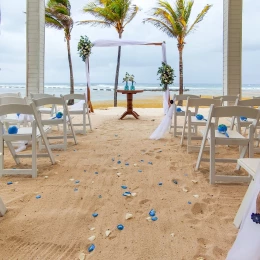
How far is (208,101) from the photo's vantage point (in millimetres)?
4410

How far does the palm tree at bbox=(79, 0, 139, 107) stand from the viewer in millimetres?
13102

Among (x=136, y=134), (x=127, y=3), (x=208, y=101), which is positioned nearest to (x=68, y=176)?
(x=208, y=101)

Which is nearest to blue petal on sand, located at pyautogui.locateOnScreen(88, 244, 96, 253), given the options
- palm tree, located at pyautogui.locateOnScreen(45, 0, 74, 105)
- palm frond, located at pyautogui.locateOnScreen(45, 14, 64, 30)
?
palm tree, located at pyautogui.locateOnScreen(45, 0, 74, 105)

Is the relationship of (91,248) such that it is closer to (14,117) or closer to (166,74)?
(14,117)

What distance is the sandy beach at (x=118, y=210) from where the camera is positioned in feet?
6.33

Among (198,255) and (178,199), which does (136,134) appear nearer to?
(178,199)

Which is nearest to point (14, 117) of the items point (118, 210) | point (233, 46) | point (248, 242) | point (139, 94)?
point (118, 210)

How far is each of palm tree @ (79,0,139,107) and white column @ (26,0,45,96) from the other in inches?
184

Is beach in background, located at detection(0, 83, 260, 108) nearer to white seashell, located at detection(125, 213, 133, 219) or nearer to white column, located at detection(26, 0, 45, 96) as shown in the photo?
white column, located at detection(26, 0, 45, 96)

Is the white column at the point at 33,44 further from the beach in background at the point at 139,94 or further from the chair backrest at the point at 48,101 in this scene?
the beach in background at the point at 139,94

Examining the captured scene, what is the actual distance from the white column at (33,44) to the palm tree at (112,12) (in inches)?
184

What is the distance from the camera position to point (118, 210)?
2494 mm

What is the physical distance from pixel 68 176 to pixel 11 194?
2.26ft

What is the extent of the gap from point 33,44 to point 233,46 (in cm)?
541
